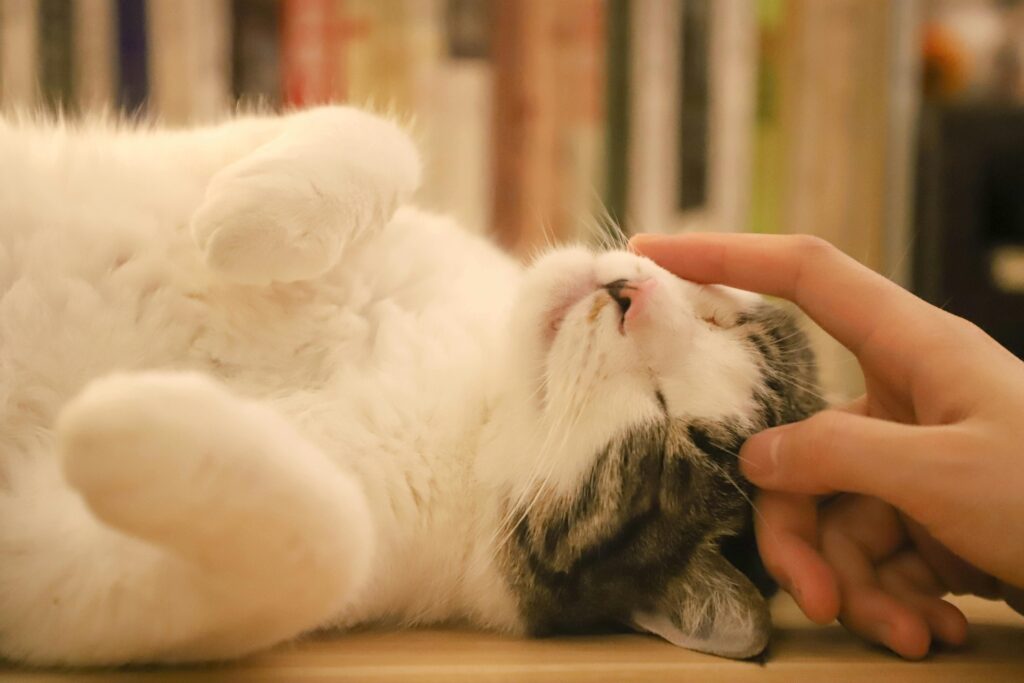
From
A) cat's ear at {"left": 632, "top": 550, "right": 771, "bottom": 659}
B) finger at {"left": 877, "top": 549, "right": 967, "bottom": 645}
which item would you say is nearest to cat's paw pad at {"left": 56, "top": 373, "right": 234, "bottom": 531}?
cat's ear at {"left": 632, "top": 550, "right": 771, "bottom": 659}

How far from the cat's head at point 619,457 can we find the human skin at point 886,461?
65 millimetres

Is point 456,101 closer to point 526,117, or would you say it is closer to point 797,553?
point 526,117

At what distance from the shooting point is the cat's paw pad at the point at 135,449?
2.17 ft

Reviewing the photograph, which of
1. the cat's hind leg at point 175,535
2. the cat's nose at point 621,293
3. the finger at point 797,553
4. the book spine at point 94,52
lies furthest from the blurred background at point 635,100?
the cat's hind leg at point 175,535

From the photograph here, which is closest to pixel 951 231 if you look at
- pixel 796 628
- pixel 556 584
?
pixel 796 628

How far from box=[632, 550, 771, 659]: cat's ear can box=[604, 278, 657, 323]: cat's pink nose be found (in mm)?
302

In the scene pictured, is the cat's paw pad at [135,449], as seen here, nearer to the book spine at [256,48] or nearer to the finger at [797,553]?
the finger at [797,553]

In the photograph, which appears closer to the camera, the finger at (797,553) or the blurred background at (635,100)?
the finger at (797,553)

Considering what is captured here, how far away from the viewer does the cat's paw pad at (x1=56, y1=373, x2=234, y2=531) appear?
0.66 m

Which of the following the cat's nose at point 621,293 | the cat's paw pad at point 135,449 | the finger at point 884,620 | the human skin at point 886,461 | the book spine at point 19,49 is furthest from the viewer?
the book spine at point 19,49

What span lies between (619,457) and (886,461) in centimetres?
31

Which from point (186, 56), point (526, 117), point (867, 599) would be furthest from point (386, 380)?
point (186, 56)

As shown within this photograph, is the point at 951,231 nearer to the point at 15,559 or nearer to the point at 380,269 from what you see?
the point at 380,269

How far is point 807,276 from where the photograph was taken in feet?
3.35
